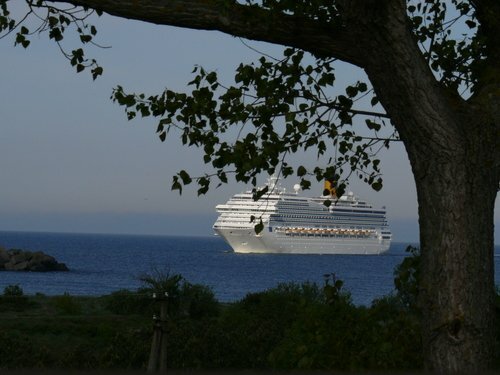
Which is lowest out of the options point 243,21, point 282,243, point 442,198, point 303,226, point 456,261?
point 456,261

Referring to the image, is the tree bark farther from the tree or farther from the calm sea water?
the calm sea water

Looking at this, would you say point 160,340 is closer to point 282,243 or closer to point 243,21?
point 243,21

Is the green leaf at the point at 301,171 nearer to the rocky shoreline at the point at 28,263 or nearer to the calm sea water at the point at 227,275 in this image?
the calm sea water at the point at 227,275

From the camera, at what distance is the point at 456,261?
5406 mm

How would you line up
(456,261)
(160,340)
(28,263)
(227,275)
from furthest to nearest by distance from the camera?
(227,275) → (28,263) → (160,340) → (456,261)

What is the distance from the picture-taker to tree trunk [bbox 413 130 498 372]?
17.6 feet

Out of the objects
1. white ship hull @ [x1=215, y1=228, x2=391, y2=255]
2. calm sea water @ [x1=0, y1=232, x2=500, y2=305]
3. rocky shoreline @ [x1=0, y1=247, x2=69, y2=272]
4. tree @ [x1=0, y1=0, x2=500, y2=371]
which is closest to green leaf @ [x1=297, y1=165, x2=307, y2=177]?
tree @ [x1=0, y1=0, x2=500, y2=371]

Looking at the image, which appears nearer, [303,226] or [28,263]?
[28,263]

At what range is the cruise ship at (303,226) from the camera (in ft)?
351

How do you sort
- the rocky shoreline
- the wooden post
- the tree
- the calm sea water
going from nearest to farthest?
the tree → the wooden post → the calm sea water → the rocky shoreline

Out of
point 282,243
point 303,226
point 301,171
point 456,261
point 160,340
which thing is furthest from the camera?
point 303,226

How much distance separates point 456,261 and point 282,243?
104m

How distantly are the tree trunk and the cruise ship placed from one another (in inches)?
3703

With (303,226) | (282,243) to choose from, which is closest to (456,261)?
(282,243)
